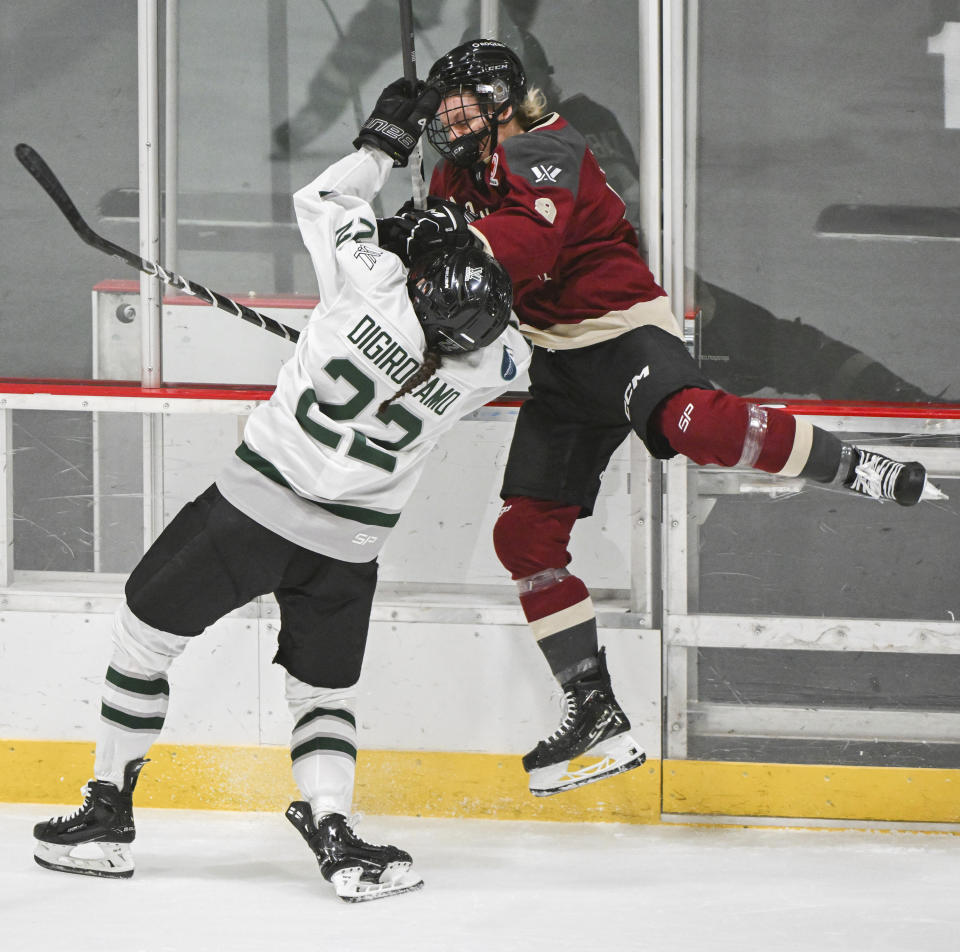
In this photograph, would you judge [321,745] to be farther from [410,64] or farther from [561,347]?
[410,64]

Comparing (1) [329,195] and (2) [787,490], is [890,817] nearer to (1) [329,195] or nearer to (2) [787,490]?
(2) [787,490]

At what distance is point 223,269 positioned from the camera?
2900mm

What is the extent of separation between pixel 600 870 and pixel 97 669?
125 cm

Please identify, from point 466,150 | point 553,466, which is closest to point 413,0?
point 466,150

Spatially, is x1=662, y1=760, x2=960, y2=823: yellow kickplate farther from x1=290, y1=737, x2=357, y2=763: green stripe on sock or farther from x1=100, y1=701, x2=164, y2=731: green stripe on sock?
x1=100, y1=701, x2=164, y2=731: green stripe on sock

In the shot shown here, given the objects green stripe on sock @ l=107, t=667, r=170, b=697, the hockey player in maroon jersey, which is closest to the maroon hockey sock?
the hockey player in maroon jersey

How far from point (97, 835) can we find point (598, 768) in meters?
0.98

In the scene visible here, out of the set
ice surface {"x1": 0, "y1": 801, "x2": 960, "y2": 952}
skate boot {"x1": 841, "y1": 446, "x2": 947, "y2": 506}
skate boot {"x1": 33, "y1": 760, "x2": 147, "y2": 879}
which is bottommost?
ice surface {"x1": 0, "y1": 801, "x2": 960, "y2": 952}

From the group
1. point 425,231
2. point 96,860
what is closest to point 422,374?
point 425,231

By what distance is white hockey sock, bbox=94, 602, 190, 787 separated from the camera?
2.15m

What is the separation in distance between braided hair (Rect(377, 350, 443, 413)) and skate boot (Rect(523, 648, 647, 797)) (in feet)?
2.42

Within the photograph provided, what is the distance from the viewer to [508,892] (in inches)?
86.5

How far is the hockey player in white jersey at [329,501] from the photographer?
1.98 m

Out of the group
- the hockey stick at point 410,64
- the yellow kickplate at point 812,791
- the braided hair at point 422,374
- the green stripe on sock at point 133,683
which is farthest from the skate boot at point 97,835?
the hockey stick at point 410,64
